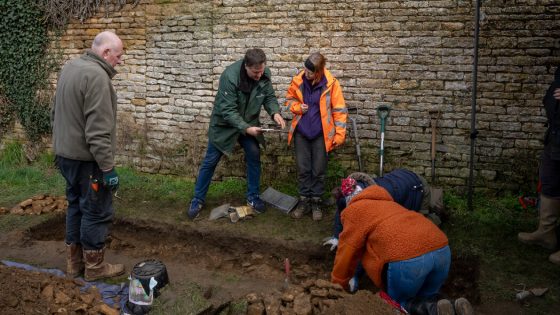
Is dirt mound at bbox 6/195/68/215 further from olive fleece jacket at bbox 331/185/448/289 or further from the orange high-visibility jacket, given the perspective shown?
olive fleece jacket at bbox 331/185/448/289

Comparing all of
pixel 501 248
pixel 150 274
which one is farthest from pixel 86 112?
pixel 501 248

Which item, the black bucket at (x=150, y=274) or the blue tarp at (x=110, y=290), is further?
the blue tarp at (x=110, y=290)

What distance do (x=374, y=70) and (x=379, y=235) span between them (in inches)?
133

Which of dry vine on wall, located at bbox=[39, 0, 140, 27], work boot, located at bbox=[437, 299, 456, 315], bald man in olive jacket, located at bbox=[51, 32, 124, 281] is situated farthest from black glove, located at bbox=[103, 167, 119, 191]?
dry vine on wall, located at bbox=[39, 0, 140, 27]

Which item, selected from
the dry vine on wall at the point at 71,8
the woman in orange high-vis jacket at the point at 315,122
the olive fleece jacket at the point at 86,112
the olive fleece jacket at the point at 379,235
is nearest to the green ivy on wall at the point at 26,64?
the dry vine on wall at the point at 71,8

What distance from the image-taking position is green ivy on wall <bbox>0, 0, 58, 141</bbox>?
319 inches

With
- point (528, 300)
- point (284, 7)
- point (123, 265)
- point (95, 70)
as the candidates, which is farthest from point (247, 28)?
point (528, 300)

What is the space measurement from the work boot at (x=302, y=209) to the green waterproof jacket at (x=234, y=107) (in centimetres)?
90

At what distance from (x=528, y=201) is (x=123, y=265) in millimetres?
4686

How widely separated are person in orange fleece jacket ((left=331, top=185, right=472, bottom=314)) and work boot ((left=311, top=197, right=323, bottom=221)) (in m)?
2.02

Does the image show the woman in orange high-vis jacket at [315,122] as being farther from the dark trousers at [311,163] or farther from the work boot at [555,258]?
the work boot at [555,258]

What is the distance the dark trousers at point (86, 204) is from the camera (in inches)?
166

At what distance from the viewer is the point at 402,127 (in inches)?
251

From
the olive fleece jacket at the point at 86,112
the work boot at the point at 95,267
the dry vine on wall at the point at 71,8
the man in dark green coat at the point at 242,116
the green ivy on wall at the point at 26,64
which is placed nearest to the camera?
the olive fleece jacket at the point at 86,112
